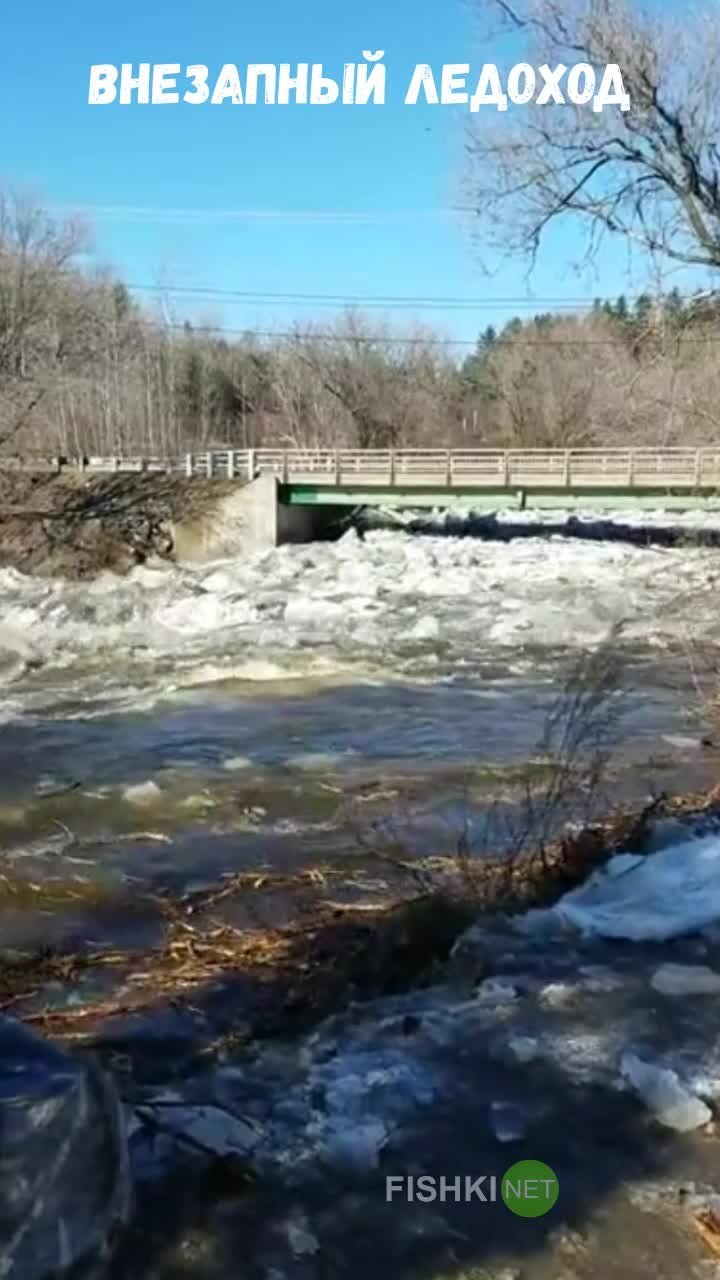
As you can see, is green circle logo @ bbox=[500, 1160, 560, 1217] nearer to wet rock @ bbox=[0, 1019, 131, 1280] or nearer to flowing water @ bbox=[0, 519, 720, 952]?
wet rock @ bbox=[0, 1019, 131, 1280]

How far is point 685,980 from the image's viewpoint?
4.44m

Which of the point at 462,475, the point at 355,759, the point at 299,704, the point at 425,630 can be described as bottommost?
the point at 425,630

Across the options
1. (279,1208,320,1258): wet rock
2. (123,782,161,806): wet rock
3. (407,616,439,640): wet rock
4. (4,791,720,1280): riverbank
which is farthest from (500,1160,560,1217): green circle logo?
(407,616,439,640): wet rock

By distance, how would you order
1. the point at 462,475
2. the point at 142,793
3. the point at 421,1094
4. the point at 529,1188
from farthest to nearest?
the point at 462,475, the point at 142,793, the point at 421,1094, the point at 529,1188

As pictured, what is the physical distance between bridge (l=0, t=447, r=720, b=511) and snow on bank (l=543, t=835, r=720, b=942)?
2762 cm

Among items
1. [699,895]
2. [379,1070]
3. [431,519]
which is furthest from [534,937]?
[431,519]

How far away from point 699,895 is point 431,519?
35684mm

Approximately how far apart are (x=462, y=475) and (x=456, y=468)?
327 millimetres

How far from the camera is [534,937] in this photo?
4.87 metres

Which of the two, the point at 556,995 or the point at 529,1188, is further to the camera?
the point at 556,995

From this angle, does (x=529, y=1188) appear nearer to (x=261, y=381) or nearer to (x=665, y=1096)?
(x=665, y=1096)

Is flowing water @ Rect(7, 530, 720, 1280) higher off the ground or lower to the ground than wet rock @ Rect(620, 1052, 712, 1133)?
lower

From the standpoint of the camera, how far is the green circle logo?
3.11 metres

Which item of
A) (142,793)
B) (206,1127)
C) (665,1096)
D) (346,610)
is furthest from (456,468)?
(206,1127)
